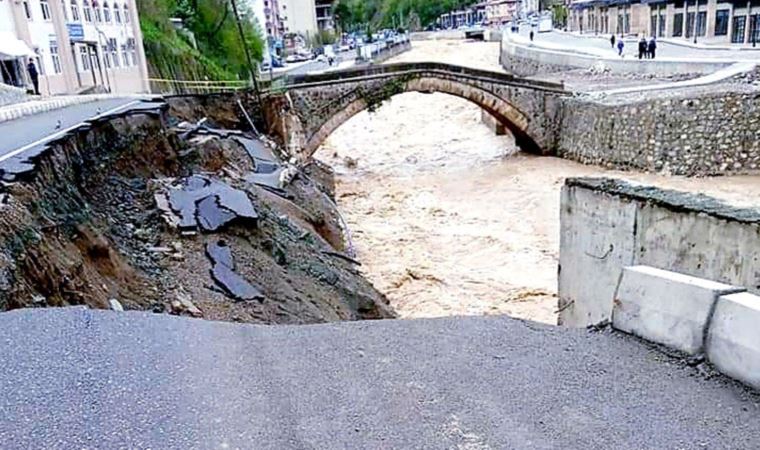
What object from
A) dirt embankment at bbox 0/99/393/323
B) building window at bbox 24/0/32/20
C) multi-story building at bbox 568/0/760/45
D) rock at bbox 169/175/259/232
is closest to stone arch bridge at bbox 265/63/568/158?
building window at bbox 24/0/32/20

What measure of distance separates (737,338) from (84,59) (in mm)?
28634

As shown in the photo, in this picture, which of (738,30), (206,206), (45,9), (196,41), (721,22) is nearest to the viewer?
(206,206)

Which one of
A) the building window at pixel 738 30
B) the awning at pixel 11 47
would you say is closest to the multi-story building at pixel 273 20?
the building window at pixel 738 30

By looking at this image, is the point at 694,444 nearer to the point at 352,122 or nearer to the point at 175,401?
the point at 175,401

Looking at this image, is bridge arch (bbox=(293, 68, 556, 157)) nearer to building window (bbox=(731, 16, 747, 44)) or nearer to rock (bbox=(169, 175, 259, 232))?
rock (bbox=(169, 175, 259, 232))

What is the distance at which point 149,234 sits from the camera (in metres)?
8.63

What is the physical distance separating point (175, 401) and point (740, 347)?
2878mm

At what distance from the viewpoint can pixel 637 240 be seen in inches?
252

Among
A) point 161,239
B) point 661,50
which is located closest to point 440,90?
point 661,50

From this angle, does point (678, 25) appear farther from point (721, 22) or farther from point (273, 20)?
point (273, 20)

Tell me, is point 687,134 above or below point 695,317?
below

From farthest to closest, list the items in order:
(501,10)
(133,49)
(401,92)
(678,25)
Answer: (501,10), (678,25), (133,49), (401,92)

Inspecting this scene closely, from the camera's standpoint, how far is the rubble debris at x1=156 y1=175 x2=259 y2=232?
9164 mm

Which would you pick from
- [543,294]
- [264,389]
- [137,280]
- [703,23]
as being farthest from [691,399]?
[703,23]
